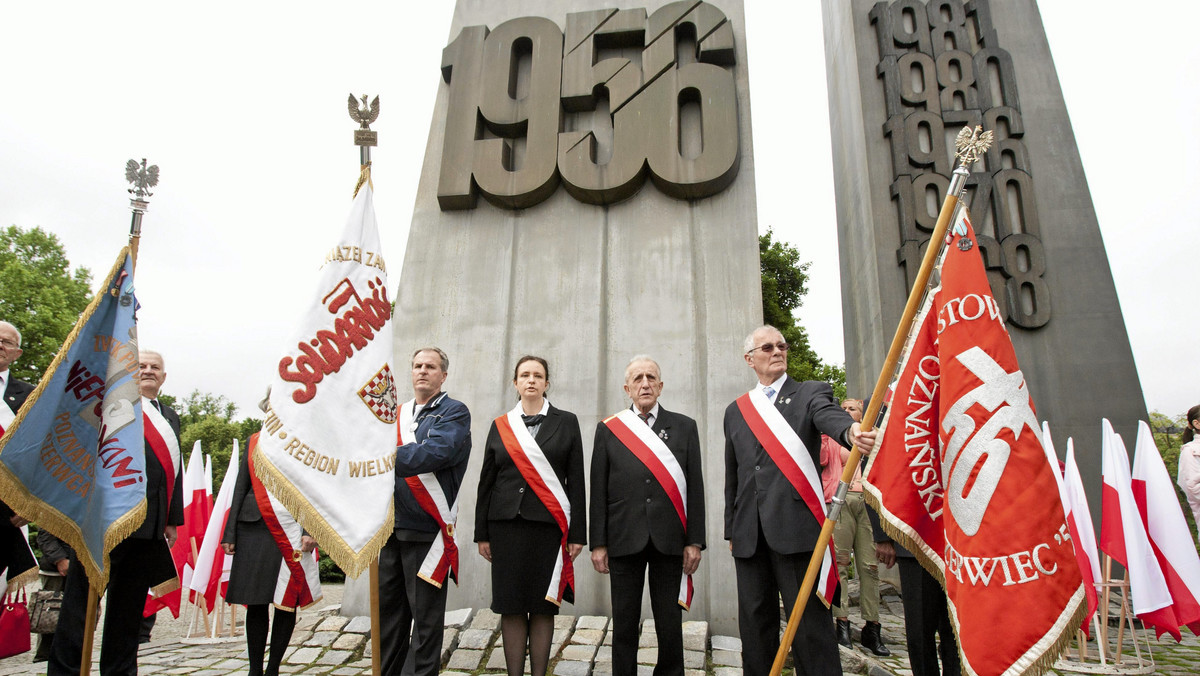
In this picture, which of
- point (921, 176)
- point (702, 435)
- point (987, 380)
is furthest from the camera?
point (921, 176)

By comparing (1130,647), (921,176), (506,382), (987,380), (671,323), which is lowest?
(1130,647)

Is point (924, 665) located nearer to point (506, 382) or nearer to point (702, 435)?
point (702, 435)

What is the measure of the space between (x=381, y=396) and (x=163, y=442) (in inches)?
55.5

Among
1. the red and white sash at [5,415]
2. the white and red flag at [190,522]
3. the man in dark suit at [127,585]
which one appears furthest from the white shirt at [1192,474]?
the white and red flag at [190,522]

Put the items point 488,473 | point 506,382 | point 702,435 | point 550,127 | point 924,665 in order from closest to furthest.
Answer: point 924,665
point 488,473
point 702,435
point 506,382
point 550,127

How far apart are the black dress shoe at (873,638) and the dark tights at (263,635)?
394cm

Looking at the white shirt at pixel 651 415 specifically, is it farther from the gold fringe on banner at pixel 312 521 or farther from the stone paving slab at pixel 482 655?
the stone paving slab at pixel 482 655

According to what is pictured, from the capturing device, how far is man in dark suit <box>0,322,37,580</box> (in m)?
3.56

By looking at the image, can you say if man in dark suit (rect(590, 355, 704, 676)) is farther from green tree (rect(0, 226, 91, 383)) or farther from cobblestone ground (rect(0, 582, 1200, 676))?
green tree (rect(0, 226, 91, 383))

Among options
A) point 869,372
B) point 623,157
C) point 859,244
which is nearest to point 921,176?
point 859,244

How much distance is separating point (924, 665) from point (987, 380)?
1398mm

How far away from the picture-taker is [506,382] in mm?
6074

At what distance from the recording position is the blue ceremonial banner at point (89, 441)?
10.1 ft

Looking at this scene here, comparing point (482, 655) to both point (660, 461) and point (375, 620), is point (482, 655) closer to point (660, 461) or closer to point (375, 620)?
point (375, 620)
